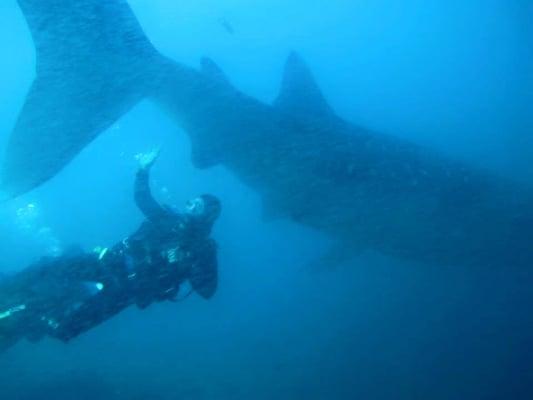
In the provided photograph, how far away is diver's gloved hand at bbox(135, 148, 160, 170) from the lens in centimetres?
581

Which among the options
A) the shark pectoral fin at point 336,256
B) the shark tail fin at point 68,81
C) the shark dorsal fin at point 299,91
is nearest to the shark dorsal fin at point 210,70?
the shark tail fin at point 68,81

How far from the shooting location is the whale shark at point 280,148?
5250 millimetres

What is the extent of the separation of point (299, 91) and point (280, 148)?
93 cm

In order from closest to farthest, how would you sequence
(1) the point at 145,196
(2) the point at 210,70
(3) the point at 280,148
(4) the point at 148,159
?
1. (1) the point at 145,196
2. (4) the point at 148,159
3. (2) the point at 210,70
4. (3) the point at 280,148

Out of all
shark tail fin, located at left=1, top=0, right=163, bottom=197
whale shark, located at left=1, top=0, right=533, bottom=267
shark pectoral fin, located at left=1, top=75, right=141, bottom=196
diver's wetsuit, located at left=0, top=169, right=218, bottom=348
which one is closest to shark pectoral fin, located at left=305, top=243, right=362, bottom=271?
whale shark, located at left=1, top=0, right=533, bottom=267

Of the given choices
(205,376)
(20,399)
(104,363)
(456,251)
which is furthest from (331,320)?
(456,251)

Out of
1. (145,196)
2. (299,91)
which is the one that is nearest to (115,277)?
(145,196)

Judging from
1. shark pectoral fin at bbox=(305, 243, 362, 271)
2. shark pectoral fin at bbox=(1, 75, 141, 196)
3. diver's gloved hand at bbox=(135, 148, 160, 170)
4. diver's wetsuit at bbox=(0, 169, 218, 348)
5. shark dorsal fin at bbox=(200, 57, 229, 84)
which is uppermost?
shark dorsal fin at bbox=(200, 57, 229, 84)

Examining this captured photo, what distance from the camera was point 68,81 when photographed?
541cm

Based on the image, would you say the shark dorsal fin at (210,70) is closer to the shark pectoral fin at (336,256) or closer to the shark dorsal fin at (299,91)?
the shark dorsal fin at (299,91)

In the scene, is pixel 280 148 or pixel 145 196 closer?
pixel 145 196

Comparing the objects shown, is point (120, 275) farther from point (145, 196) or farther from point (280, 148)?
point (280, 148)

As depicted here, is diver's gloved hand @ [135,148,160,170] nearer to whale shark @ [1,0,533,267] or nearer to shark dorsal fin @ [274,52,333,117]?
whale shark @ [1,0,533,267]

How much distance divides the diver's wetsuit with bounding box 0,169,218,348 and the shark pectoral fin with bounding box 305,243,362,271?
473cm
